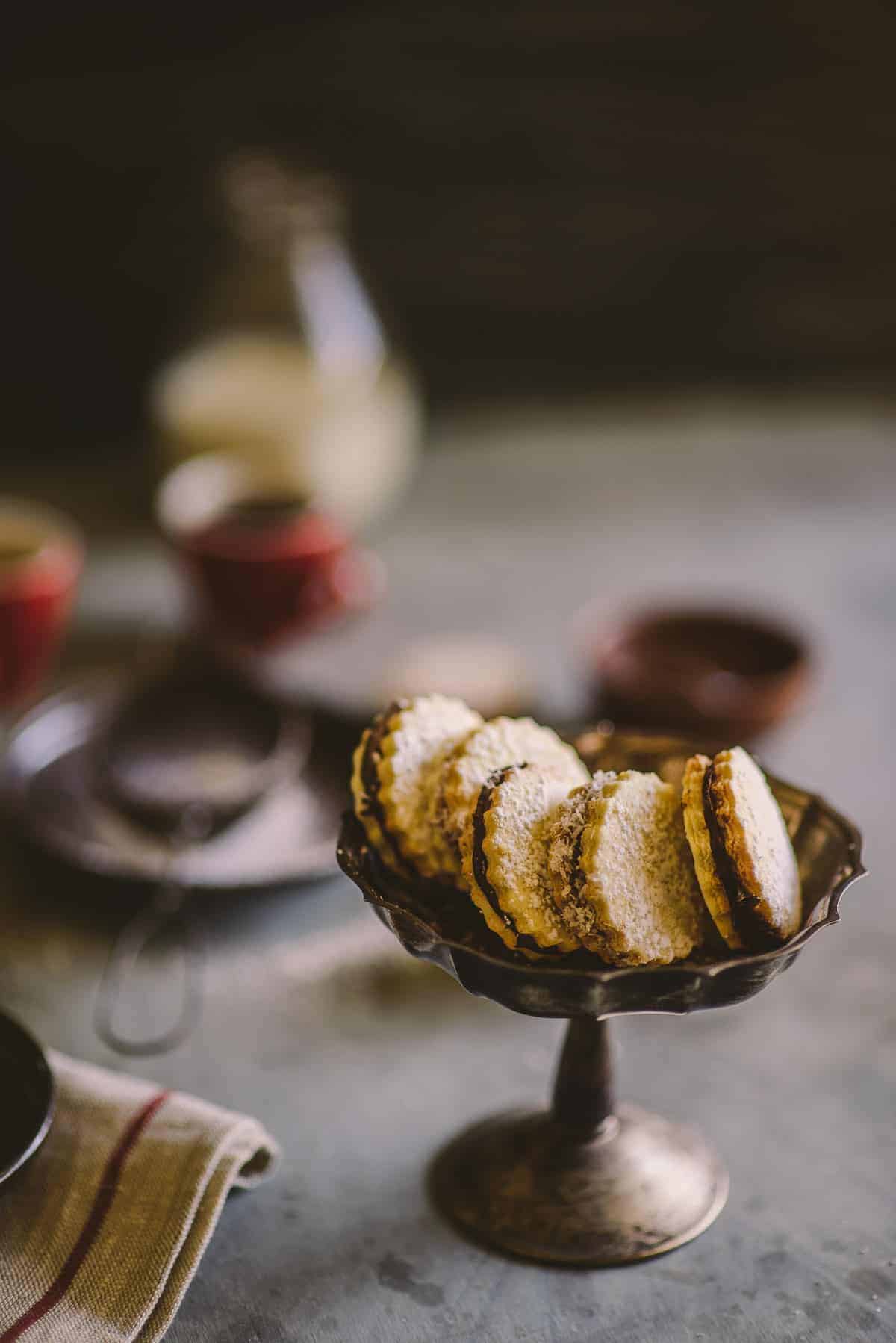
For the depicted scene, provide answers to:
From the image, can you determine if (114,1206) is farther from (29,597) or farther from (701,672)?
(701,672)

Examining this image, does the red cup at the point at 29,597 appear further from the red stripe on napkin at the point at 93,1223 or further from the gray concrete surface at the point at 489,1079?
the red stripe on napkin at the point at 93,1223

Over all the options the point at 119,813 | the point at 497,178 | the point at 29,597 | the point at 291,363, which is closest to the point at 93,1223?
the point at 119,813

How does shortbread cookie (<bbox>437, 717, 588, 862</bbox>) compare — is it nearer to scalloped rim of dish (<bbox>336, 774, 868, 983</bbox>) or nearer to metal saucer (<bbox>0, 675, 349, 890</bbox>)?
scalloped rim of dish (<bbox>336, 774, 868, 983</bbox>)

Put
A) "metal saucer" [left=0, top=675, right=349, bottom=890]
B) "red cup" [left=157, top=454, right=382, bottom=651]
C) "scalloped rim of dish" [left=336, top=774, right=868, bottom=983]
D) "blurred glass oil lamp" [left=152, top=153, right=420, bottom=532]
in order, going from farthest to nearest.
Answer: "blurred glass oil lamp" [left=152, top=153, right=420, bottom=532]
"red cup" [left=157, top=454, right=382, bottom=651]
"metal saucer" [left=0, top=675, right=349, bottom=890]
"scalloped rim of dish" [left=336, top=774, right=868, bottom=983]

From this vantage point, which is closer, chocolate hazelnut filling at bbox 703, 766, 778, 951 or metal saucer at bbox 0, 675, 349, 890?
chocolate hazelnut filling at bbox 703, 766, 778, 951

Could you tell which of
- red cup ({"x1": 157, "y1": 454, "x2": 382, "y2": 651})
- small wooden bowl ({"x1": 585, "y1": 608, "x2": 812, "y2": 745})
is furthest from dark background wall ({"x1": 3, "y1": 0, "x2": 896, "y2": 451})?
small wooden bowl ({"x1": 585, "y1": 608, "x2": 812, "y2": 745})

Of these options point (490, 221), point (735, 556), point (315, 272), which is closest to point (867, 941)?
point (735, 556)
